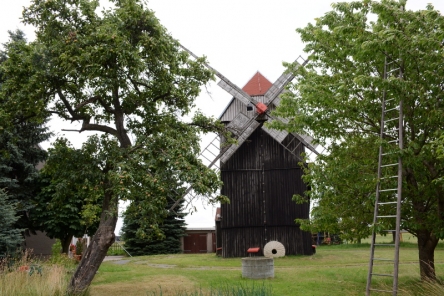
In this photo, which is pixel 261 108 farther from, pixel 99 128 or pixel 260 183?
pixel 99 128

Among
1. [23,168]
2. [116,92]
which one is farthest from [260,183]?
[116,92]

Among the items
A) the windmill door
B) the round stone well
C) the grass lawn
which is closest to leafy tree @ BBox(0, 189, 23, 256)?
the grass lawn

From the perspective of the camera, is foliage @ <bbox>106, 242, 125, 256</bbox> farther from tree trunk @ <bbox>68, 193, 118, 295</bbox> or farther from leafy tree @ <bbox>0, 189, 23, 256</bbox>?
tree trunk @ <bbox>68, 193, 118, 295</bbox>

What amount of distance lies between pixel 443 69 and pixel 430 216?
4107 mm

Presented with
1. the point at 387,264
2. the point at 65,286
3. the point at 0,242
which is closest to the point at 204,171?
the point at 65,286

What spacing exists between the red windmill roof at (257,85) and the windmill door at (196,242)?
58.9 ft

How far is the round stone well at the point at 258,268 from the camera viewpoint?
17.5m

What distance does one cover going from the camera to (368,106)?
1306 cm

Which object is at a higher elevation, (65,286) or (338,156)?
(338,156)

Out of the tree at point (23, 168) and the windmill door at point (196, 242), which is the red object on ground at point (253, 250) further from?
the windmill door at point (196, 242)

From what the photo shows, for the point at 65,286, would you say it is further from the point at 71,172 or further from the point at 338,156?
the point at 338,156

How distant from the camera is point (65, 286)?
42.4 feet

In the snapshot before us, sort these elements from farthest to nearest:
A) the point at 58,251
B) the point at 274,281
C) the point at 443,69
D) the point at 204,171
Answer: the point at 58,251 < the point at 274,281 < the point at 204,171 < the point at 443,69

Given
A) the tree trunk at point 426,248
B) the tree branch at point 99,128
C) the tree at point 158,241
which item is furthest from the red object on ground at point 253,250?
the tree branch at point 99,128
